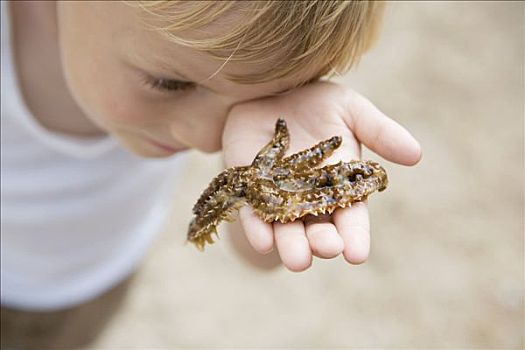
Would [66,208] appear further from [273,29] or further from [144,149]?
[273,29]

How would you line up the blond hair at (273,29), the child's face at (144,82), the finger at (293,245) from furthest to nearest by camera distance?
the child's face at (144,82)
the blond hair at (273,29)
the finger at (293,245)

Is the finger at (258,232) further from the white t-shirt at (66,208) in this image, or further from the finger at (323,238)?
the white t-shirt at (66,208)

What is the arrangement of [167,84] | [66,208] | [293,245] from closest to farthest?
[293,245], [167,84], [66,208]

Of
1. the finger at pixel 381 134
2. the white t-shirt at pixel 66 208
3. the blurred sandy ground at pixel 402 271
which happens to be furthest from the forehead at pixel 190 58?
the blurred sandy ground at pixel 402 271

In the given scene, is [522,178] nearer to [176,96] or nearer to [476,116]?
[476,116]

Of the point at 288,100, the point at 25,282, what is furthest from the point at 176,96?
the point at 25,282

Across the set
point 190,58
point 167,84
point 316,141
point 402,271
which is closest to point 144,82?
point 167,84

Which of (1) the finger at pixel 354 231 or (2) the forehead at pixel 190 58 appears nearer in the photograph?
(1) the finger at pixel 354 231

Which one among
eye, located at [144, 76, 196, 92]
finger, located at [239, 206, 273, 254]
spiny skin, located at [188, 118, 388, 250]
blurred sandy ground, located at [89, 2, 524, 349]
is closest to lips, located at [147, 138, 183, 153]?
eye, located at [144, 76, 196, 92]
